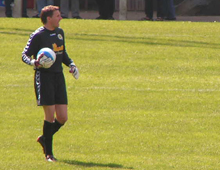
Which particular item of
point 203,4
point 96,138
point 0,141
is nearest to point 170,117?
point 96,138

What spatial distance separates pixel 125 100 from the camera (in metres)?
14.0

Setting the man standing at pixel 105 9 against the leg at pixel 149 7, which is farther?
the man standing at pixel 105 9

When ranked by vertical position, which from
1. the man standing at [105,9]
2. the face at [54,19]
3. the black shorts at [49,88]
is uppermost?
the face at [54,19]

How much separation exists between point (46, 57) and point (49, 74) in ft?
1.30

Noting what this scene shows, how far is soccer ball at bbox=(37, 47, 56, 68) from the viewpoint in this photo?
9.01 meters

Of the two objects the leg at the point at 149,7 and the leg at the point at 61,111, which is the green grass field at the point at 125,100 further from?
the leg at the point at 149,7

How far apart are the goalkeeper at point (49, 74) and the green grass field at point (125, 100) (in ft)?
1.77

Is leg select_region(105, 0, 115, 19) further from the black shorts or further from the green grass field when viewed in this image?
the black shorts

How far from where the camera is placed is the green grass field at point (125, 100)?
32.8 ft

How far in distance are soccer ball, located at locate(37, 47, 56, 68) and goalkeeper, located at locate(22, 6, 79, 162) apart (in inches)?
7.1

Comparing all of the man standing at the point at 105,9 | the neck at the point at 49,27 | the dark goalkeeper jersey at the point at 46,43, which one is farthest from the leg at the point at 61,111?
the man standing at the point at 105,9

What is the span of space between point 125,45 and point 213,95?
6.08m

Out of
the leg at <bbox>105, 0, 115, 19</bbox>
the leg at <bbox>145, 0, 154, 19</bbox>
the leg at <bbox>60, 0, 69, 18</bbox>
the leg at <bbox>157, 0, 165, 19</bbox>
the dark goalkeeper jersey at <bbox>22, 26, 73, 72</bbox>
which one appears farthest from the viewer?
the leg at <bbox>60, 0, 69, 18</bbox>

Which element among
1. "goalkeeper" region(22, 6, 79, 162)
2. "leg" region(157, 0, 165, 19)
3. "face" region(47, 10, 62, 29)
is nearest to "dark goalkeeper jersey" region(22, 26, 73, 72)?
"goalkeeper" region(22, 6, 79, 162)
